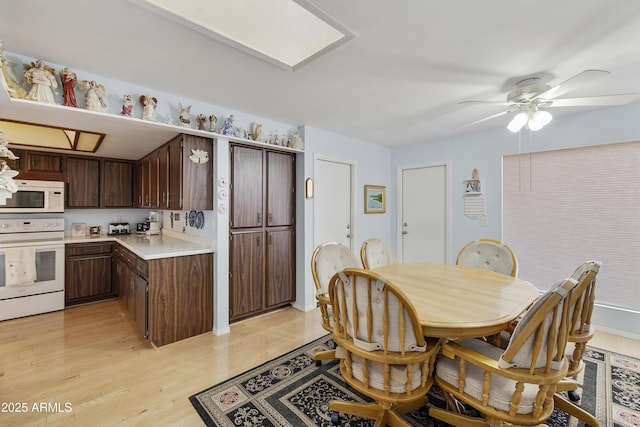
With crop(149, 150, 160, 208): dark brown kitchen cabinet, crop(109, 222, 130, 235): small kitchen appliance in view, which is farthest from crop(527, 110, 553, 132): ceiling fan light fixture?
crop(109, 222, 130, 235): small kitchen appliance

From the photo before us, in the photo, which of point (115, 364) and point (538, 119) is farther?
point (115, 364)

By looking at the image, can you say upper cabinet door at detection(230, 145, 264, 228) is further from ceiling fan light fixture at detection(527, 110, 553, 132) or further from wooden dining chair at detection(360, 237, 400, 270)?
ceiling fan light fixture at detection(527, 110, 553, 132)

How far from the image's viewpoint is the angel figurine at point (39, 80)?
1891mm

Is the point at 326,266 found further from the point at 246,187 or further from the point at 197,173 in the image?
the point at 197,173

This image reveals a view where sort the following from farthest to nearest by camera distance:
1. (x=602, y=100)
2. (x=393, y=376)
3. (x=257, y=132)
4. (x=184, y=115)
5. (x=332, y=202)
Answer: (x=332, y=202) → (x=257, y=132) → (x=184, y=115) → (x=602, y=100) → (x=393, y=376)

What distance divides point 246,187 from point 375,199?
2250 millimetres

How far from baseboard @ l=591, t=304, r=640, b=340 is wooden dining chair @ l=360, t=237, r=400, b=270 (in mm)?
2322

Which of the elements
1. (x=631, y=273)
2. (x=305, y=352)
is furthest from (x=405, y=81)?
(x=631, y=273)

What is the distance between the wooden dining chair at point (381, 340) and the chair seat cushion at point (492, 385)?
0.09 m

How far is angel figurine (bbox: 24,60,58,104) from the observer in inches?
74.4

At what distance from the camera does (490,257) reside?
276cm

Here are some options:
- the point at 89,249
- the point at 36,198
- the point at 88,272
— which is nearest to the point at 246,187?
the point at 89,249

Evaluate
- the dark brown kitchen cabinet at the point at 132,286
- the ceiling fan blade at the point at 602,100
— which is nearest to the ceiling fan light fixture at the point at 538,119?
the ceiling fan blade at the point at 602,100

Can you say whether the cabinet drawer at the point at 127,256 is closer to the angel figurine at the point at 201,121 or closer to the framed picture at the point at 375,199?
the angel figurine at the point at 201,121
